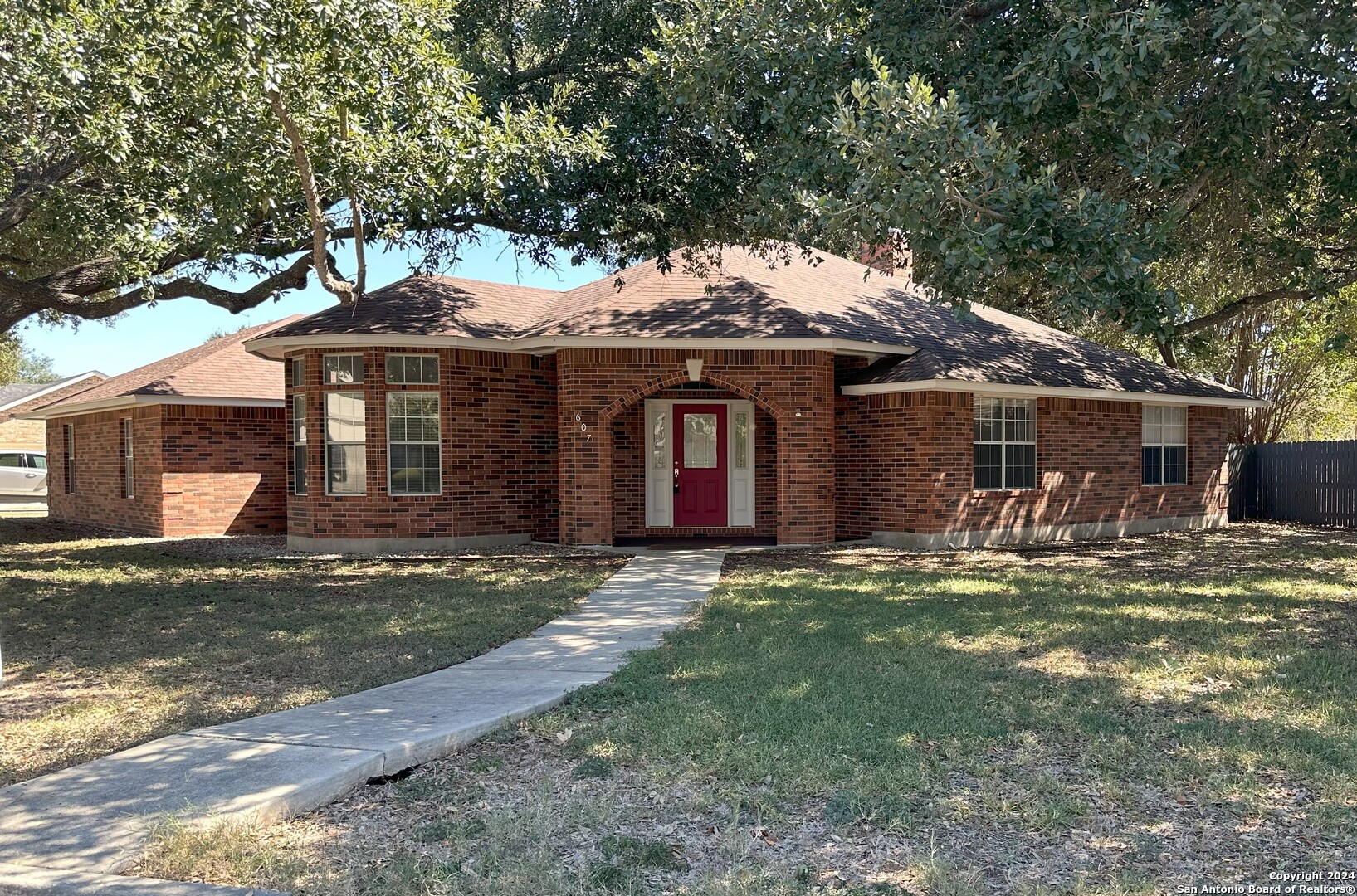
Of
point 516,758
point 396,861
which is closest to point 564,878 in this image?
point 396,861

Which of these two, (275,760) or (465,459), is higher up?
(465,459)

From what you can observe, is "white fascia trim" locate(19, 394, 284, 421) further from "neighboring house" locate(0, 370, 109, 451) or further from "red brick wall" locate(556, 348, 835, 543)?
"neighboring house" locate(0, 370, 109, 451)

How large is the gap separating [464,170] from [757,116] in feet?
11.7

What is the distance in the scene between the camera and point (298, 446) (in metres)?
16.0

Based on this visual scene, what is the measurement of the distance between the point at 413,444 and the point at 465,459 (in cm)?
82

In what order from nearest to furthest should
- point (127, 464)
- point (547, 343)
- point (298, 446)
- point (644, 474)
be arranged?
1. point (547, 343)
2. point (298, 446)
3. point (644, 474)
4. point (127, 464)

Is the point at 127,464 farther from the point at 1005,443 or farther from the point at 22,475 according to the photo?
the point at 22,475

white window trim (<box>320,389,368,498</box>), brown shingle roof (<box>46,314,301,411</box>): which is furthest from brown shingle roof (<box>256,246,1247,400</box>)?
brown shingle roof (<box>46,314,301,411</box>)

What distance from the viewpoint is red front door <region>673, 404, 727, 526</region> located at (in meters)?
16.8

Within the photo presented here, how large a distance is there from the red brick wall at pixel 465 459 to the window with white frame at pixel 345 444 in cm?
10

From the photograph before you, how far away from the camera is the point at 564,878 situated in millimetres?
3773

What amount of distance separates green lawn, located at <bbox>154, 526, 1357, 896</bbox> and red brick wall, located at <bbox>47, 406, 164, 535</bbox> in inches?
574

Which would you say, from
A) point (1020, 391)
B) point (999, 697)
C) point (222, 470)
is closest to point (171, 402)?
point (222, 470)

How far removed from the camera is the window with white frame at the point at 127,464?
19.9 metres
